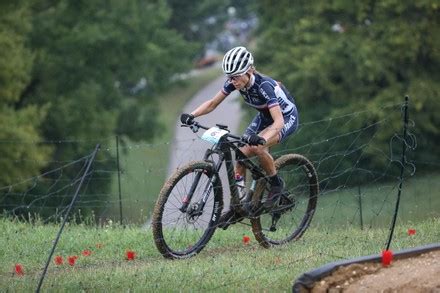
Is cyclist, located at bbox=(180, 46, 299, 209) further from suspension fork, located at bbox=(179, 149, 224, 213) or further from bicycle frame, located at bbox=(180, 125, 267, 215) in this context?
suspension fork, located at bbox=(179, 149, 224, 213)

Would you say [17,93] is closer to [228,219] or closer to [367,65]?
[367,65]

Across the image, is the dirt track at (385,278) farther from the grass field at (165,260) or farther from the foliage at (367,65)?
the foliage at (367,65)

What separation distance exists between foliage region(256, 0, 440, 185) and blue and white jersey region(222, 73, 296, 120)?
60.9 ft

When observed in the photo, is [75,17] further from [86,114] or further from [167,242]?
[167,242]

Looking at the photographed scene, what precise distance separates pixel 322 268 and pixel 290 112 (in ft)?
10.3

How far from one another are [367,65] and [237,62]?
68.4ft

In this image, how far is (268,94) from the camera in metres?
10.3

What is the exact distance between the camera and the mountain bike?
10.0m

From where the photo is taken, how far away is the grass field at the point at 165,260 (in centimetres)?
873

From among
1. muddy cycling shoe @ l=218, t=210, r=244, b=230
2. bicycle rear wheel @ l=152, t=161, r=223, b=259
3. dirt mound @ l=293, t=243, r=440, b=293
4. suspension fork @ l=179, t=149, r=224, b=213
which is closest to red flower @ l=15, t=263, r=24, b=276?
bicycle rear wheel @ l=152, t=161, r=223, b=259

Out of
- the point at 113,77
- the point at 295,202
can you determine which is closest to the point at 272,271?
the point at 295,202

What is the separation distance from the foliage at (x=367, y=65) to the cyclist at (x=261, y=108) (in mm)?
18489

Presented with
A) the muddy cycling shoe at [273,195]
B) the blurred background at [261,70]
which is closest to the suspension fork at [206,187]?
the muddy cycling shoe at [273,195]

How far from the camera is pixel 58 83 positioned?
116 ft
